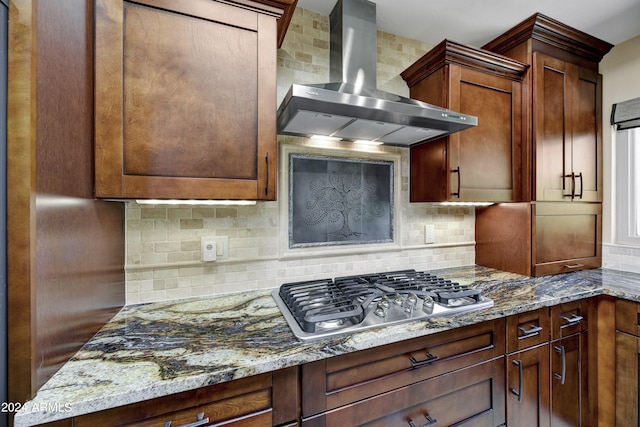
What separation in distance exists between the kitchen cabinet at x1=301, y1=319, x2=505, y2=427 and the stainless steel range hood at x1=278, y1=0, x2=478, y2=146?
961mm

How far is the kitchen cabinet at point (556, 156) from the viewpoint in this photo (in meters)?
1.77

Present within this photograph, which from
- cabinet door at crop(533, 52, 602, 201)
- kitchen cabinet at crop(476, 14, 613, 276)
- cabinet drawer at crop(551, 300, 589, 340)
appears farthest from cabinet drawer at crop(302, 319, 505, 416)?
cabinet door at crop(533, 52, 602, 201)

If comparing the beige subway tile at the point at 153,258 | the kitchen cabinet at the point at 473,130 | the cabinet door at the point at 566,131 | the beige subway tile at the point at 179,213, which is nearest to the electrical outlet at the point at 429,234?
the kitchen cabinet at the point at 473,130

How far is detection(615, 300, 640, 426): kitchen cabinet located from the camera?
1.46 meters

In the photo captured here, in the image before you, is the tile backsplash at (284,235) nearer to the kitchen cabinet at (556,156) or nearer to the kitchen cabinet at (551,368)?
the kitchen cabinet at (556,156)

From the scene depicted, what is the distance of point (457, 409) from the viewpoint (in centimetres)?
120

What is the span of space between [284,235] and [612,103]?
2.52m

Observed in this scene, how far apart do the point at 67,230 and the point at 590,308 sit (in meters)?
2.44

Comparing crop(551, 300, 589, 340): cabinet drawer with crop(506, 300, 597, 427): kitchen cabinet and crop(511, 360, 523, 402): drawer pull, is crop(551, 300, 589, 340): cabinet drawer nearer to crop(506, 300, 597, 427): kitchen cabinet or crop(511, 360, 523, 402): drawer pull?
crop(506, 300, 597, 427): kitchen cabinet

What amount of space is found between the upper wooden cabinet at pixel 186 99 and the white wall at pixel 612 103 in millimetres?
2418

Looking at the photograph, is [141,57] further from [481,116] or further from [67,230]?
[481,116]

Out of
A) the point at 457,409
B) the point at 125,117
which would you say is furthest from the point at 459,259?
the point at 125,117

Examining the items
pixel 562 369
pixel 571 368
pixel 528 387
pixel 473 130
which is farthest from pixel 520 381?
pixel 473 130

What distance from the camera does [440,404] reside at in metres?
1.16
